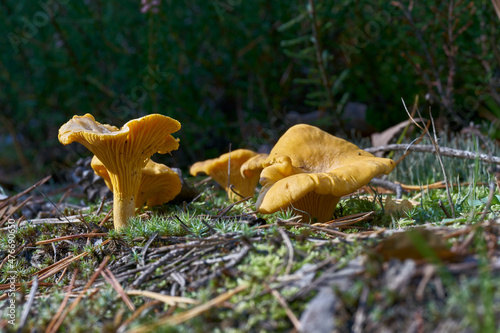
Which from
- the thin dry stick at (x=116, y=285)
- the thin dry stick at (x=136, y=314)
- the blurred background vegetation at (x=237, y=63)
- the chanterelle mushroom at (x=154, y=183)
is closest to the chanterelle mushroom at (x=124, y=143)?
the chanterelle mushroom at (x=154, y=183)

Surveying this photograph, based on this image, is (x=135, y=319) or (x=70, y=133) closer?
(x=135, y=319)

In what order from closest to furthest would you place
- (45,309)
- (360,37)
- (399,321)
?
(399,321)
(45,309)
(360,37)

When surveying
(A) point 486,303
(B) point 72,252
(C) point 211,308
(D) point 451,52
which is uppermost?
(D) point 451,52

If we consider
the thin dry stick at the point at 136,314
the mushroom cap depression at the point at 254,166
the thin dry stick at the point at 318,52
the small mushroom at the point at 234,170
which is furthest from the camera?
the thin dry stick at the point at 318,52

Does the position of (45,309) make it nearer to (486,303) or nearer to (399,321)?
(399,321)

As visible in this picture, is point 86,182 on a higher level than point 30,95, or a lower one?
lower

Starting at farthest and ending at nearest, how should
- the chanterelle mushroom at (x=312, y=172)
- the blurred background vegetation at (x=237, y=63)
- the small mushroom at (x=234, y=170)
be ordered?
the blurred background vegetation at (x=237, y=63)
the small mushroom at (x=234, y=170)
the chanterelle mushroom at (x=312, y=172)

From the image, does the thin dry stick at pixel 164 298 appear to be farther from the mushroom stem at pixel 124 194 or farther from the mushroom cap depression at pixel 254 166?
the mushroom cap depression at pixel 254 166

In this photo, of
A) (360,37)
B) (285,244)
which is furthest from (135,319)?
(360,37)

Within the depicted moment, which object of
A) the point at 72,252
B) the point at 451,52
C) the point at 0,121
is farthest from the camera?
the point at 0,121
